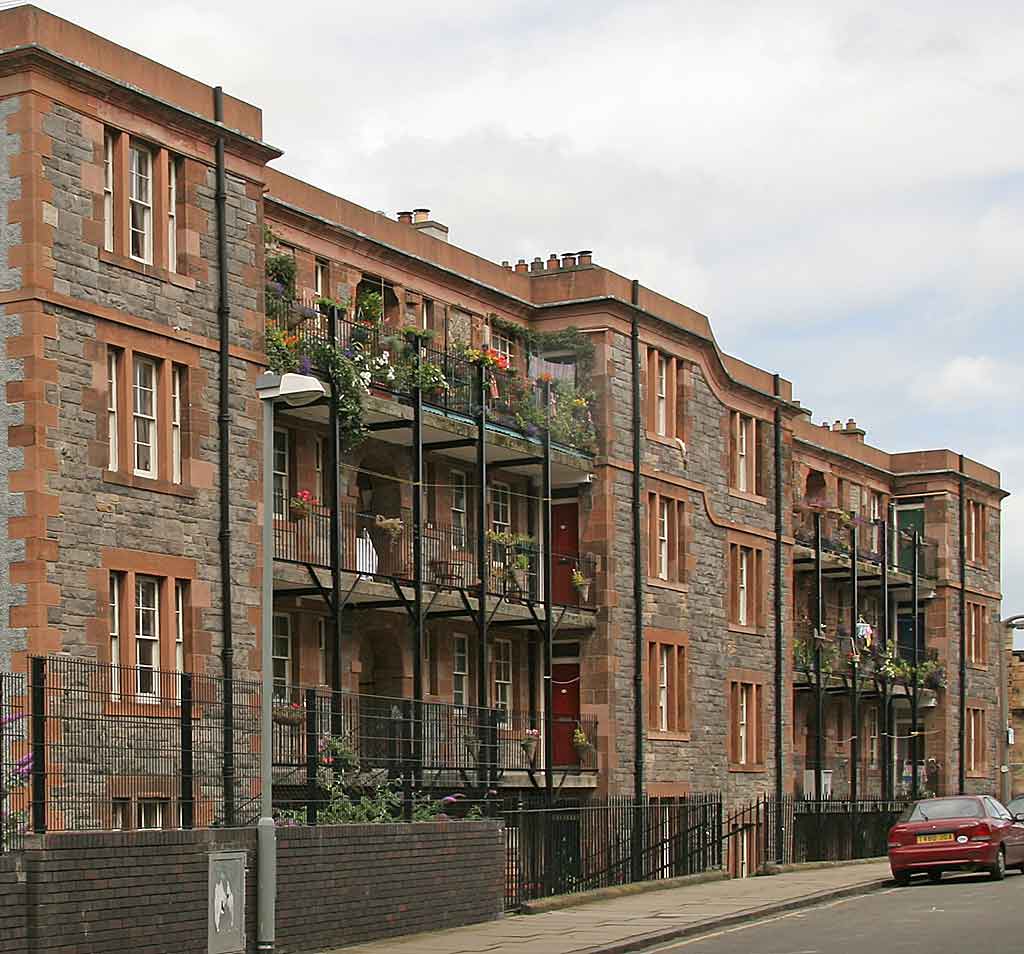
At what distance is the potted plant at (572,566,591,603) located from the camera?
36.7 metres

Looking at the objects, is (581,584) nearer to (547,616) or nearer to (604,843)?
(547,616)

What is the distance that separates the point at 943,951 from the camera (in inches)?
801

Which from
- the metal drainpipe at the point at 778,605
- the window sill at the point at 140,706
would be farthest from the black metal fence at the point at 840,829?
the window sill at the point at 140,706

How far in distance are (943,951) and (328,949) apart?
6395 mm

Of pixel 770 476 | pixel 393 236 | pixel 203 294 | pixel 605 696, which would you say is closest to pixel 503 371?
pixel 393 236

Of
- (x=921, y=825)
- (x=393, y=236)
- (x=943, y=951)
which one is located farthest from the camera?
(x=393, y=236)

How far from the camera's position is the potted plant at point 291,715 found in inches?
901

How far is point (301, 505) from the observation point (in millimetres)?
29203

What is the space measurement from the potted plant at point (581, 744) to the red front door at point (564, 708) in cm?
11

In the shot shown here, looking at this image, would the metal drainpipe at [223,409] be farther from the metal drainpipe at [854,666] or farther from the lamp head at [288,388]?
the metal drainpipe at [854,666]

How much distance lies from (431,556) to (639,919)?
9.25 meters

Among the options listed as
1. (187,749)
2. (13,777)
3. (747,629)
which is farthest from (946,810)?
(13,777)

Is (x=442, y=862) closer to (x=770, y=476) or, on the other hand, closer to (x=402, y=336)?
(x=402, y=336)

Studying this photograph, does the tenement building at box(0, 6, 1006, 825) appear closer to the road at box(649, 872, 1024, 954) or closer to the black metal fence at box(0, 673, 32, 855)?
the black metal fence at box(0, 673, 32, 855)
